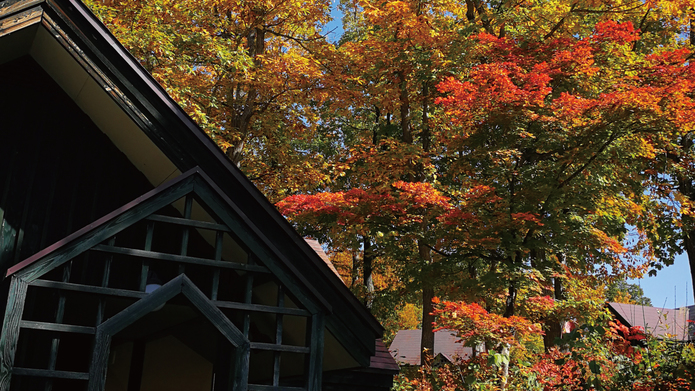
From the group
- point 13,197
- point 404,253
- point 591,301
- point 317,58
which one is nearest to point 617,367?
point 591,301

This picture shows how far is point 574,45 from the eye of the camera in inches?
475

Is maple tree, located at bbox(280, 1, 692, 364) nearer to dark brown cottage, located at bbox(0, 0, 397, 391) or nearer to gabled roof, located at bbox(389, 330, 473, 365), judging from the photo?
dark brown cottage, located at bbox(0, 0, 397, 391)

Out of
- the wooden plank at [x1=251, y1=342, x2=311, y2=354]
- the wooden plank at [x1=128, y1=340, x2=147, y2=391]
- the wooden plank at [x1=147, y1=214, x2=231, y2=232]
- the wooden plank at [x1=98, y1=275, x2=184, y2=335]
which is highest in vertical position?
the wooden plank at [x1=147, y1=214, x2=231, y2=232]

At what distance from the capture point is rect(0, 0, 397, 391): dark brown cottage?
164 inches

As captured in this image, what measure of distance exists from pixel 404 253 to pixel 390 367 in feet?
25.0

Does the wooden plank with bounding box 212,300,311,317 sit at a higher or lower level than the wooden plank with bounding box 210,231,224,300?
lower

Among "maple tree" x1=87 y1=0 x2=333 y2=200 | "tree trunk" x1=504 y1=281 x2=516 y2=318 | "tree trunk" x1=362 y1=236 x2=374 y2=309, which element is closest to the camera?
"tree trunk" x1=504 y1=281 x2=516 y2=318

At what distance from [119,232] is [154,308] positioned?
3.14ft

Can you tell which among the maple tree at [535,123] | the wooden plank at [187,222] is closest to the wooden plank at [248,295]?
the wooden plank at [187,222]

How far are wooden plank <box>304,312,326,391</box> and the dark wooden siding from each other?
271 centimetres

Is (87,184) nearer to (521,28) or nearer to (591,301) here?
(591,301)

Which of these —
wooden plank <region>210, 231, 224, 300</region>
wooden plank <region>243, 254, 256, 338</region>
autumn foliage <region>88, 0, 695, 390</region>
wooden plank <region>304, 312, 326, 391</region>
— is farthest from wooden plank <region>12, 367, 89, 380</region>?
autumn foliage <region>88, 0, 695, 390</region>

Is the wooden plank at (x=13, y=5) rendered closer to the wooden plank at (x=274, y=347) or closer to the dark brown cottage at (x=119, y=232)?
the dark brown cottage at (x=119, y=232)

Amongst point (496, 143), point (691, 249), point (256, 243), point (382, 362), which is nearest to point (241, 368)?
point (256, 243)
